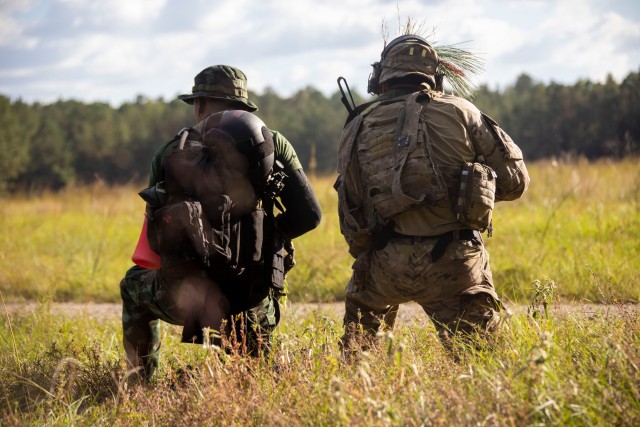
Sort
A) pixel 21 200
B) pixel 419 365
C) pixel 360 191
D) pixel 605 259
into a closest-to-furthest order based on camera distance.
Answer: pixel 419 365
pixel 360 191
pixel 605 259
pixel 21 200

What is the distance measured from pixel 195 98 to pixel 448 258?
1.70 meters

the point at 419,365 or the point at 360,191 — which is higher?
the point at 360,191

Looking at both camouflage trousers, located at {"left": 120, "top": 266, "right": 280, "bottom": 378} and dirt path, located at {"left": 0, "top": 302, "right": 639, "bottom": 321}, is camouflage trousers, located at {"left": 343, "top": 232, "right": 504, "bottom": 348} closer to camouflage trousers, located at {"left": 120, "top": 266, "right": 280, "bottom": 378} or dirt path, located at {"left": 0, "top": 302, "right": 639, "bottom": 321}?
camouflage trousers, located at {"left": 120, "top": 266, "right": 280, "bottom": 378}

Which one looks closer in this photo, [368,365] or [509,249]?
[368,365]

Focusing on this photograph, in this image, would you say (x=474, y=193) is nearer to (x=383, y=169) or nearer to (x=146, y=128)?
(x=383, y=169)

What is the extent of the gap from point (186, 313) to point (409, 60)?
5.89 ft

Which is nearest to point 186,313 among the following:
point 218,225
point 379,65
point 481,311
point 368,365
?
point 218,225

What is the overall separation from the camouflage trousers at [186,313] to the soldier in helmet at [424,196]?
1.78 ft

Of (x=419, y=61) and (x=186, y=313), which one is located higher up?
(x=419, y=61)

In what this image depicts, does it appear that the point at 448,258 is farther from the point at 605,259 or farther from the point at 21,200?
the point at 21,200

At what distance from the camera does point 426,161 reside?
12.0 ft

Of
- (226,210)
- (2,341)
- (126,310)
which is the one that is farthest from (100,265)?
(226,210)

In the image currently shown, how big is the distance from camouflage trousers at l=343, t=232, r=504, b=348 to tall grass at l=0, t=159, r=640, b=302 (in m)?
0.68

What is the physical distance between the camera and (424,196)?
11.8ft
